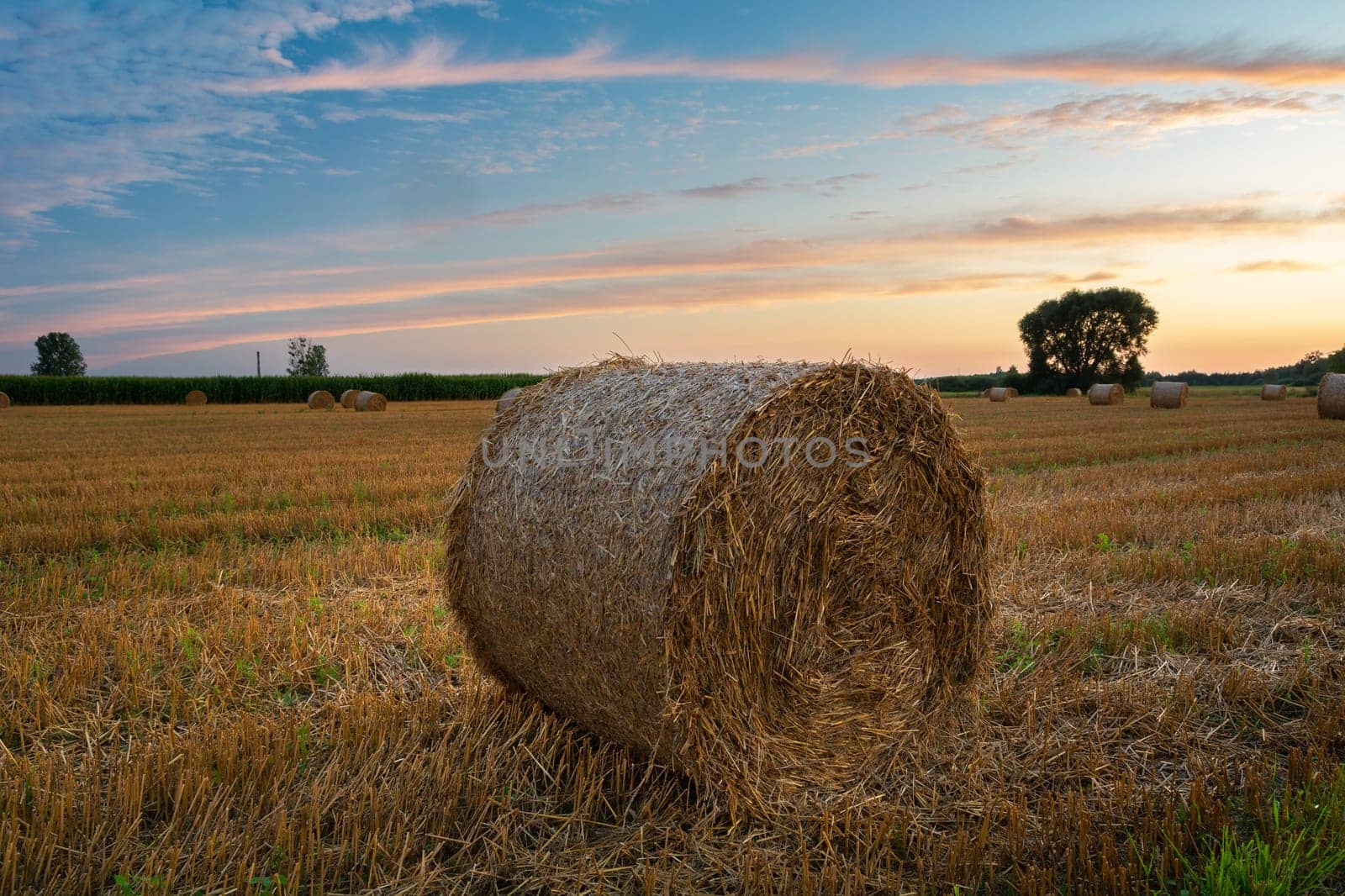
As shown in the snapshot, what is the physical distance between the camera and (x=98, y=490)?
11500mm

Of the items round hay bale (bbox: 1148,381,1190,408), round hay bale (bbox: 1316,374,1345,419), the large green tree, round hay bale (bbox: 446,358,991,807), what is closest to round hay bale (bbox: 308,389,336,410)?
round hay bale (bbox: 1148,381,1190,408)

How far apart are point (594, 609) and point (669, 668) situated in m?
0.46

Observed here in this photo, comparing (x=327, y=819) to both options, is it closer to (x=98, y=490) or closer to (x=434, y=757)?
(x=434, y=757)

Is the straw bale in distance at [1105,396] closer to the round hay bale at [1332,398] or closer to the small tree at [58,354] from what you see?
the round hay bale at [1332,398]

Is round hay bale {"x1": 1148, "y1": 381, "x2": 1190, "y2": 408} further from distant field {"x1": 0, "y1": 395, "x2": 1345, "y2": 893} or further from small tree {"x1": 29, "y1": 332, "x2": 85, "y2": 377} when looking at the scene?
small tree {"x1": 29, "y1": 332, "x2": 85, "y2": 377}

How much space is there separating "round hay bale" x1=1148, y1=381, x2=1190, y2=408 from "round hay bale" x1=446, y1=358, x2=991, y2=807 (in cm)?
3309

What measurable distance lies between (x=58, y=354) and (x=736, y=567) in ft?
365

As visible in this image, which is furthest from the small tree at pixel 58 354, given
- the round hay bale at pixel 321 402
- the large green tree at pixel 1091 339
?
the large green tree at pixel 1091 339

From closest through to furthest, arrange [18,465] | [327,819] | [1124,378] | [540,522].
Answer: [327,819] → [540,522] → [18,465] → [1124,378]

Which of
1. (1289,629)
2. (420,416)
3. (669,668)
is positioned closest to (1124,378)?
(420,416)

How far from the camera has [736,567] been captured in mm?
3953

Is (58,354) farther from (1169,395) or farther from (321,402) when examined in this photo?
(1169,395)

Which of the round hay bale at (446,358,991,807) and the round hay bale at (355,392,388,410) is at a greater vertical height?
the round hay bale at (355,392,388,410)

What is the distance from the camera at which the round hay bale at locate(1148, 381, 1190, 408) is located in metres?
33.6
